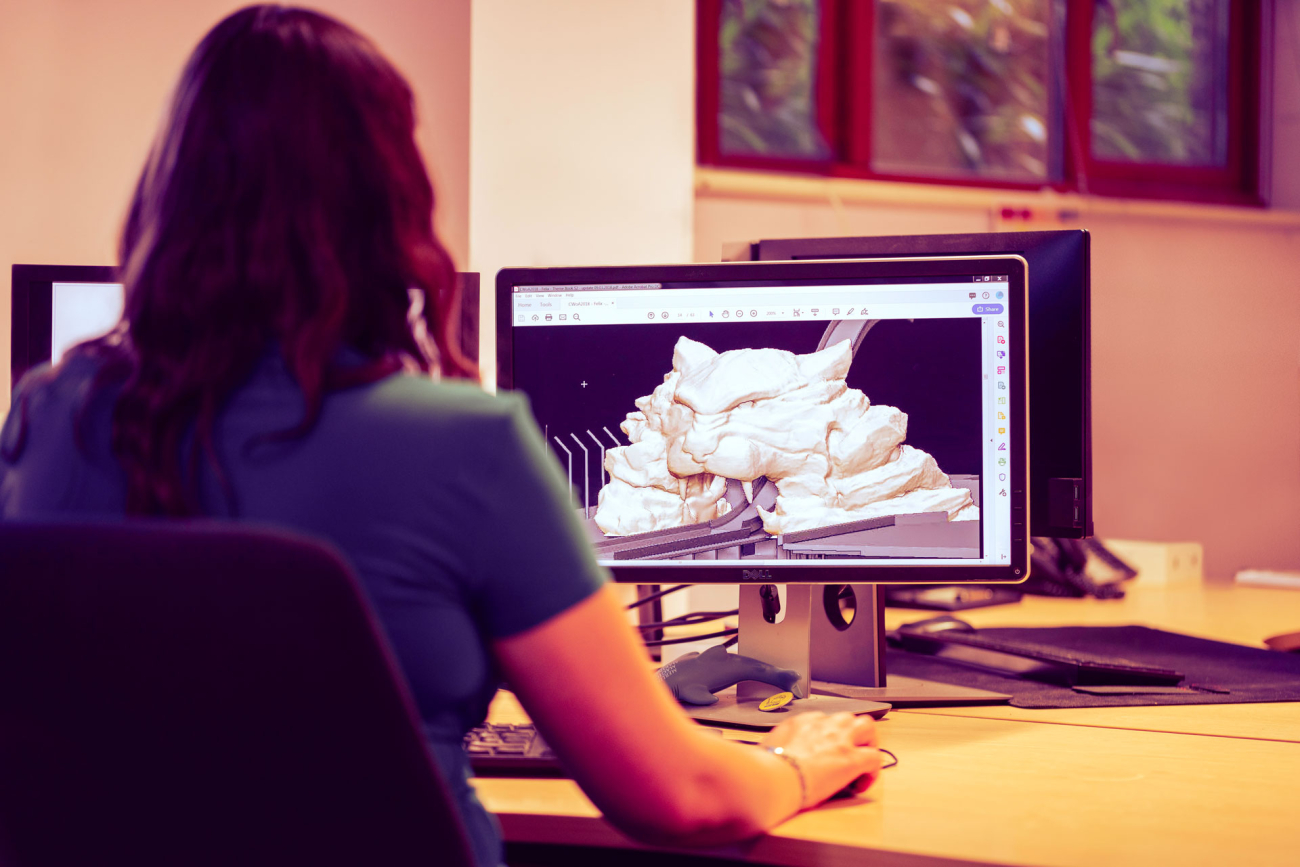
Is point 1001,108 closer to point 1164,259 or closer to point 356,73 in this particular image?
point 1164,259

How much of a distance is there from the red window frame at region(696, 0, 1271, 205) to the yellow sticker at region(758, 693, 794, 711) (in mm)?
1855

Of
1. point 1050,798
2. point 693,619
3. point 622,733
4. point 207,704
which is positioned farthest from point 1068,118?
point 207,704

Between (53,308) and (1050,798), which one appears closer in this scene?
(1050,798)

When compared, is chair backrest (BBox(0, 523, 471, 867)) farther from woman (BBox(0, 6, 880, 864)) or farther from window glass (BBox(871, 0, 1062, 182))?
window glass (BBox(871, 0, 1062, 182))

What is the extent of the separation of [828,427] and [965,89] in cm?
209

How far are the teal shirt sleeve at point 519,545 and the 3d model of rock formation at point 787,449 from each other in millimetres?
566

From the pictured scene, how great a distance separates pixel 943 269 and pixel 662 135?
1.04m

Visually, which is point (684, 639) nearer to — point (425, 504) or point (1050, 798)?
point (1050, 798)

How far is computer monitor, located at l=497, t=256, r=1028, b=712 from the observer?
3.98 ft

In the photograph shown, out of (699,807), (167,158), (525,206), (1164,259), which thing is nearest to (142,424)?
(167,158)

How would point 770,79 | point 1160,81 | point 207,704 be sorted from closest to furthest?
point 207,704 → point 770,79 → point 1160,81

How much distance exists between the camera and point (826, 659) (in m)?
1.37

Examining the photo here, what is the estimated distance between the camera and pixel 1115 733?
1163 millimetres

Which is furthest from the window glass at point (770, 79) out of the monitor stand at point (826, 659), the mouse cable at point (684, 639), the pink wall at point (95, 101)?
the monitor stand at point (826, 659)
